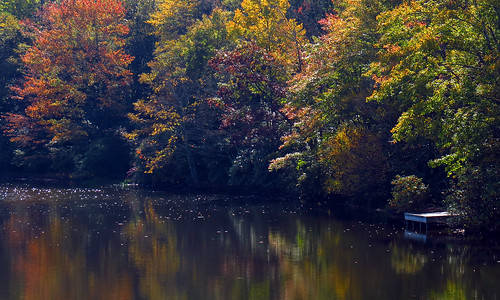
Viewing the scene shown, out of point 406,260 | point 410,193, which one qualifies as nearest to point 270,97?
point 410,193

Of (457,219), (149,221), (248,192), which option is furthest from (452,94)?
(248,192)

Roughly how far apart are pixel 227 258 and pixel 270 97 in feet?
63.1

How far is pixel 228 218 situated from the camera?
28.8 metres

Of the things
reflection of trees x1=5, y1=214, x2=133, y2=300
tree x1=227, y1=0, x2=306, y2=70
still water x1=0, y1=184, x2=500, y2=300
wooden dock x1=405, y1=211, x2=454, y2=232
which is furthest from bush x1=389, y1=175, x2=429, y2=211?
tree x1=227, y1=0, x2=306, y2=70

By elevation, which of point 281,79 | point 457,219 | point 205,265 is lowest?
point 205,265

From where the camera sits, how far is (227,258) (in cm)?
1998

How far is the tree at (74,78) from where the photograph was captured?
49.0 meters

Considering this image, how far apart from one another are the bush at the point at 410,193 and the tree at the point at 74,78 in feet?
Result: 97.0

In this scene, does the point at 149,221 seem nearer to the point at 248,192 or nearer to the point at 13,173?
the point at 248,192

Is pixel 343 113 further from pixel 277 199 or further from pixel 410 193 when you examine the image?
pixel 277 199

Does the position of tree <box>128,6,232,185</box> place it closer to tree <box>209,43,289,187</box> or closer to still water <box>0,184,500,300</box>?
tree <box>209,43,289,187</box>

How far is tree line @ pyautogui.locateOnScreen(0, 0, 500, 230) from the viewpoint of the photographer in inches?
844

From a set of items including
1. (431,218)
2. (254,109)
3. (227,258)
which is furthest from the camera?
(254,109)

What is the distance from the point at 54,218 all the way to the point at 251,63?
48.6ft
